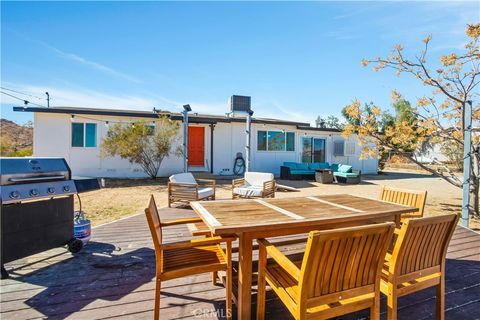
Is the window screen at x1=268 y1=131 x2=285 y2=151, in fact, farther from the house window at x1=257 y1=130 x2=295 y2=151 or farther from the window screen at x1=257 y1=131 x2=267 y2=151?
the window screen at x1=257 y1=131 x2=267 y2=151

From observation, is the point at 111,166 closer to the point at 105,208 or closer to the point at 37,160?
the point at 105,208

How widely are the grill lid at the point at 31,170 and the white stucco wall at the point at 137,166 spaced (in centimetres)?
877

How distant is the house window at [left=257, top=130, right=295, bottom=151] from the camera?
13.3 m

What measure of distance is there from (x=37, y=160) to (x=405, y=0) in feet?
25.4

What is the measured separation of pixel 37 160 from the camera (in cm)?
275

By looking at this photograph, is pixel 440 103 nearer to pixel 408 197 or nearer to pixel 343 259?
pixel 408 197

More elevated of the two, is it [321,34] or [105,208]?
[321,34]

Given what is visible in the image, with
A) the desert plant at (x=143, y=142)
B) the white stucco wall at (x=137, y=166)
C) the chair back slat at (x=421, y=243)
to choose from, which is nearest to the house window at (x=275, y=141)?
the white stucco wall at (x=137, y=166)

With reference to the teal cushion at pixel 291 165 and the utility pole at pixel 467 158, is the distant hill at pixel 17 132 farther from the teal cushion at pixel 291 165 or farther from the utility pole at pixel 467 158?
the utility pole at pixel 467 158

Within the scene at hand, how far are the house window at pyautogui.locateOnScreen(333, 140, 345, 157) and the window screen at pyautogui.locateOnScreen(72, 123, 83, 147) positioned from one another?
43.0 feet

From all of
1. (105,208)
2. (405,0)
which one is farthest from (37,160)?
(405,0)

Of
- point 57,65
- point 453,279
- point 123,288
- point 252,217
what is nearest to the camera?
point 252,217

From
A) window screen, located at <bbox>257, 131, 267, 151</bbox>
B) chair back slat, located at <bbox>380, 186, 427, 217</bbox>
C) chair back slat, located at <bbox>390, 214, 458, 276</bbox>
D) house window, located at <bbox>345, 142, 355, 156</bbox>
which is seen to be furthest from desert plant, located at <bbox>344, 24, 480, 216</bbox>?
house window, located at <bbox>345, 142, 355, 156</bbox>

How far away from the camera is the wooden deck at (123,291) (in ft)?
6.53
